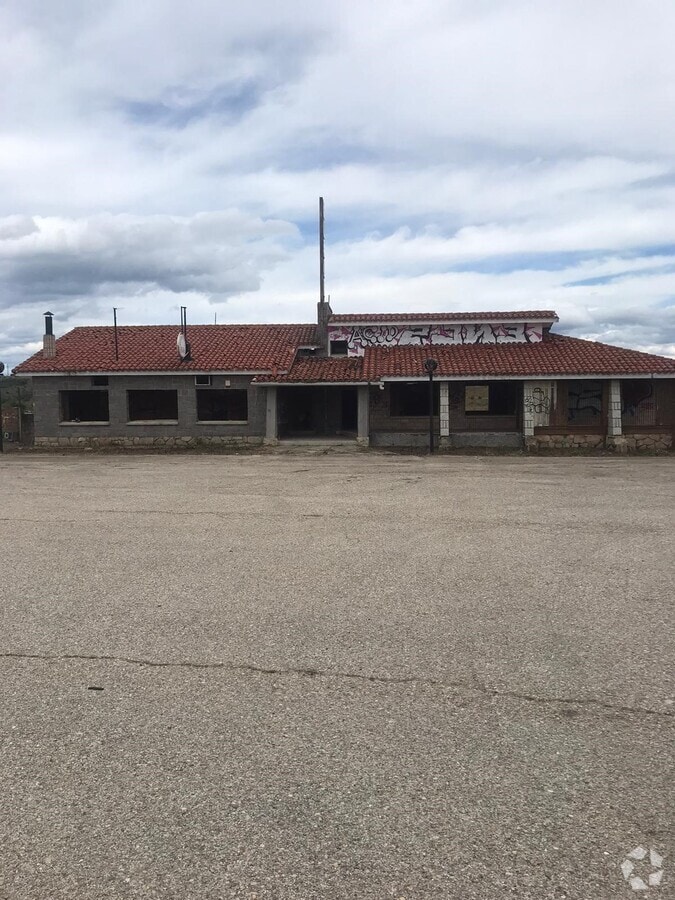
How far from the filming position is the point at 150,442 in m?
24.2

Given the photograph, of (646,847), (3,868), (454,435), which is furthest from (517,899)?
(454,435)

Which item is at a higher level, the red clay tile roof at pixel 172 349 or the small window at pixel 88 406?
the red clay tile roof at pixel 172 349

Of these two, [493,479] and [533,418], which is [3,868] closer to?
[493,479]

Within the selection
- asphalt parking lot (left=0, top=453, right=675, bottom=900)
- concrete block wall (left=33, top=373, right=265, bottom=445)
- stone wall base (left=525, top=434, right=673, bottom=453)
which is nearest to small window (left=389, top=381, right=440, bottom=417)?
stone wall base (left=525, top=434, right=673, bottom=453)

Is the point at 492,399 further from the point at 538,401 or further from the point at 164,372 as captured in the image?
the point at 164,372

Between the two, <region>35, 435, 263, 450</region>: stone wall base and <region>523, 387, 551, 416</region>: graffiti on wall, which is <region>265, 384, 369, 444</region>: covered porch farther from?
<region>523, 387, 551, 416</region>: graffiti on wall

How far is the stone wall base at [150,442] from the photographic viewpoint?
23.7 m

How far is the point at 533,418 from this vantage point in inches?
891

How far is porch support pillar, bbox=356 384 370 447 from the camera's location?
75.0 ft

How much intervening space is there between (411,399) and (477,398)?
7.50 feet

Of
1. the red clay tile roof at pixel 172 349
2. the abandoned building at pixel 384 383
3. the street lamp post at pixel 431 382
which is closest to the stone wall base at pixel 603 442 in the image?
the abandoned building at pixel 384 383

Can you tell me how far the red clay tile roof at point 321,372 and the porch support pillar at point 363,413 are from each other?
1.78ft

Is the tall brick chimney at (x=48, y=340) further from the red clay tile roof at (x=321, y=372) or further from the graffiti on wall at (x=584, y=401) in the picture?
the graffiti on wall at (x=584, y=401)

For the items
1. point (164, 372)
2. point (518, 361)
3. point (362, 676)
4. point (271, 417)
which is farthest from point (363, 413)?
point (362, 676)
